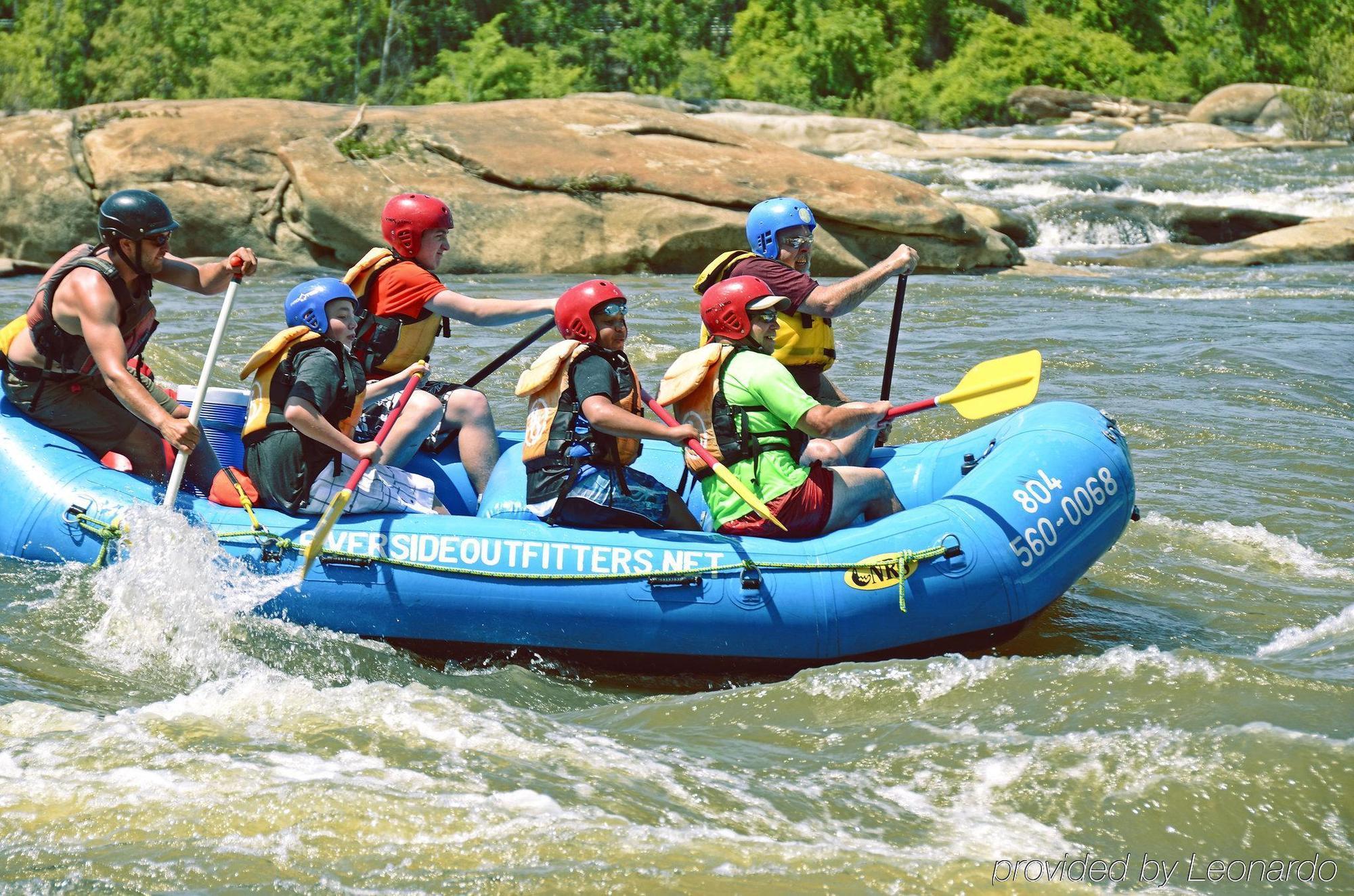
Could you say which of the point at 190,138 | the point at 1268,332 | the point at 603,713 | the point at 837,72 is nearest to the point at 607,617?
the point at 603,713

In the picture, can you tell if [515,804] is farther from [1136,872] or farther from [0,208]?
[0,208]

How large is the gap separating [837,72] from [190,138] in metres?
20.9

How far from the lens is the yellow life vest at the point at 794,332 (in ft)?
18.3

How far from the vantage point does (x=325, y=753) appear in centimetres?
405

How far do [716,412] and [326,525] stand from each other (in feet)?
4.36

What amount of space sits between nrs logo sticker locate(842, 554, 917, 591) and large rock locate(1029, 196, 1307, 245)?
1181 centimetres

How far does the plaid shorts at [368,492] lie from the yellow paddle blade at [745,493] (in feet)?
3.67

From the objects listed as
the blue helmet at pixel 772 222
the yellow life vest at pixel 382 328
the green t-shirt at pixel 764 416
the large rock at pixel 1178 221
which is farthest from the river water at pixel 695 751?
the large rock at pixel 1178 221

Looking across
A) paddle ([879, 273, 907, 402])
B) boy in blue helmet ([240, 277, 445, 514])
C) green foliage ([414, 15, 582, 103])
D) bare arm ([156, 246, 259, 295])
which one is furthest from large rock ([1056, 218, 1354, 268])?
green foliage ([414, 15, 582, 103])

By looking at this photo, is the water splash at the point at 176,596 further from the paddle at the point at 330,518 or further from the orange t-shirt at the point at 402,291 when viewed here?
the orange t-shirt at the point at 402,291

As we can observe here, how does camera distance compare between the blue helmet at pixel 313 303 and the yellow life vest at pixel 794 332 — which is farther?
the yellow life vest at pixel 794 332

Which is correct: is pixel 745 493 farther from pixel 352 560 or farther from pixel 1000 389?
pixel 352 560

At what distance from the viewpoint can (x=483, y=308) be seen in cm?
560

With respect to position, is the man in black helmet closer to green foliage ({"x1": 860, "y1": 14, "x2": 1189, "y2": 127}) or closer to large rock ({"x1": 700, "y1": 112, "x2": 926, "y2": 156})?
large rock ({"x1": 700, "y1": 112, "x2": 926, "y2": 156})
